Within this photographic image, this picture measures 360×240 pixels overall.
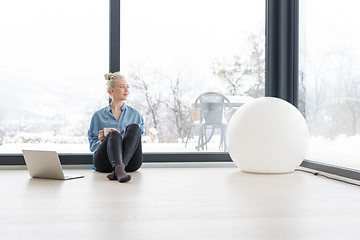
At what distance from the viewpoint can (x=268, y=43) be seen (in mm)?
4492

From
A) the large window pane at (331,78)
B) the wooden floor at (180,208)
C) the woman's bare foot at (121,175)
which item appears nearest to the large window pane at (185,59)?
the large window pane at (331,78)

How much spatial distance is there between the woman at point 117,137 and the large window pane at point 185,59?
50 centimetres

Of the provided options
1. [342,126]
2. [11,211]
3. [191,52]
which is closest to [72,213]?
[11,211]

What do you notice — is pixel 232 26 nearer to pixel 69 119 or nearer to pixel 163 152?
pixel 163 152

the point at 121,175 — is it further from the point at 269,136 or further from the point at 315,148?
the point at 315,148

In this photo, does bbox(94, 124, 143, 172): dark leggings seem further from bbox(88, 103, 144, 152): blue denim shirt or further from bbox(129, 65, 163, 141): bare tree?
bbox(129, 65, 163, 141): bare tree

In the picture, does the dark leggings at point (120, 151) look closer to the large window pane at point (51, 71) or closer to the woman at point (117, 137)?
the woman at point (117, 137)

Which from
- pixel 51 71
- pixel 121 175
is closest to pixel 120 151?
pixel 121 175

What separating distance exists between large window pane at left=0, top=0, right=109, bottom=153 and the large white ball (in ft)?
5.19

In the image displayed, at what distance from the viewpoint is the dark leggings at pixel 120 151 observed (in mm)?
3311

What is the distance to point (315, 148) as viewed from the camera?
12.8 feet

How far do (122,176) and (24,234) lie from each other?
4.63ft

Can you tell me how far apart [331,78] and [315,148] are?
691mm

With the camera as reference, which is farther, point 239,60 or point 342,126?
point 239,60
